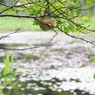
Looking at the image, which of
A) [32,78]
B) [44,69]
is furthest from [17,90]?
[44,69]

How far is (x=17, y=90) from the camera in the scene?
3.17 metres

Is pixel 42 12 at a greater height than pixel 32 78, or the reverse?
pixel 42 12

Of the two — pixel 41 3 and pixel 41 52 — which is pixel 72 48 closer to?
pixel 41 52

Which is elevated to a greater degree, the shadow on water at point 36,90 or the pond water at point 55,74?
the shadow on water at point 36,90

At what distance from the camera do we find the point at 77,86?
339 cm

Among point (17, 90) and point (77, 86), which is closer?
point (17, 90)

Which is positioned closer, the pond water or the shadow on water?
the shadow on water

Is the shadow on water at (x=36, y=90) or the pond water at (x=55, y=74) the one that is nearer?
the shadow on water at (x=36, y=90)

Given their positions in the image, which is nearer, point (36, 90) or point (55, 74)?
point (36, 90)

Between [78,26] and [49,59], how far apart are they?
4.41 meters

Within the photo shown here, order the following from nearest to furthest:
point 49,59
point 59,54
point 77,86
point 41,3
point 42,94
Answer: point 41,3
point 42,94
point 77,86
point 49,59
point 59,54

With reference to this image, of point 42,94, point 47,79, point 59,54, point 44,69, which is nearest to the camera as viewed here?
point 42,94

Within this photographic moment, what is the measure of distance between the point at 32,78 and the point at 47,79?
0.80 feet

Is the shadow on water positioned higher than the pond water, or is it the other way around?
the shadow on water
